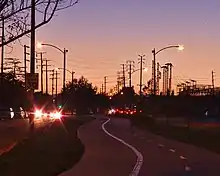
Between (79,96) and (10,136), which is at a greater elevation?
(79,96)

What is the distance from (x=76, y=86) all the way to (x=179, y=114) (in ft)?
270

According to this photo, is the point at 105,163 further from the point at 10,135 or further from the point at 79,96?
the point at 79,96

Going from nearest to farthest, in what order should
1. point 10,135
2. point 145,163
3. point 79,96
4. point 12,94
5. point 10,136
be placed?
point 145,163 → point 10,136 → point 10,135 → point 12,94 → point 79,96

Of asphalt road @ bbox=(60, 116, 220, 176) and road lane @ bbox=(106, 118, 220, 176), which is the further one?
road lane @ bbox=(106, 118, 220, 176)

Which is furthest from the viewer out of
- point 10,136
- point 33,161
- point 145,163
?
point 10,136

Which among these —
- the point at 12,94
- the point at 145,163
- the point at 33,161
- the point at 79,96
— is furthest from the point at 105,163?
the point at 79,96

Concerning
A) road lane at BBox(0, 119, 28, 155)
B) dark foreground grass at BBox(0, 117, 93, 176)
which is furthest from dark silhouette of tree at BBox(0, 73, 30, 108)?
dark foreground grass at BBox(0, 117, 93, 176)

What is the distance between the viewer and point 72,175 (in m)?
21.1

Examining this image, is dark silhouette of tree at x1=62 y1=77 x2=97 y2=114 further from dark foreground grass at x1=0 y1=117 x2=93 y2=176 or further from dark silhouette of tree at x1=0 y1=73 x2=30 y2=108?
dark foreground grass at x1=0 y1=117 x2=93 y2=176

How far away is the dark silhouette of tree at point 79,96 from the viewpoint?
15862 centimetres

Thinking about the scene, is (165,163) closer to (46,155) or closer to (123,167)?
(123,167)

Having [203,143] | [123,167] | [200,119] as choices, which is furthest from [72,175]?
[200,119]

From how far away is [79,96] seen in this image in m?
161

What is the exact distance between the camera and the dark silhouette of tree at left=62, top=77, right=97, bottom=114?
15862 cm
